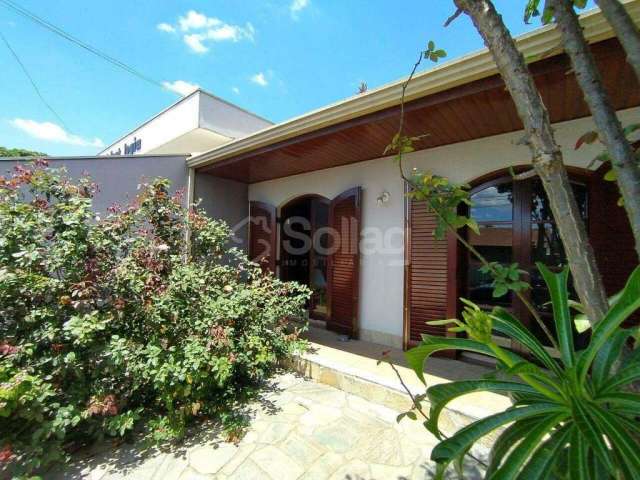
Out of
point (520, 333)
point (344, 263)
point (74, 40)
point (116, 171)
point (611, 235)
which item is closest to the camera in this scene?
point (520, 333)

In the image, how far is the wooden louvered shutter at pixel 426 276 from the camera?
4.07 metres

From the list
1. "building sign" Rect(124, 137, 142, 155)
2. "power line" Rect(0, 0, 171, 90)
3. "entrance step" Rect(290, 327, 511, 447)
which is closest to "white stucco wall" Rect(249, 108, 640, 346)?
"entrance step" Rect(290, 327, 511, 447)

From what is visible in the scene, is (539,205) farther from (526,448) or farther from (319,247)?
(319,247)

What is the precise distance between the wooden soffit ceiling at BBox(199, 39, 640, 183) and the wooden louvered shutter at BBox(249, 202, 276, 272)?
1.30 meters

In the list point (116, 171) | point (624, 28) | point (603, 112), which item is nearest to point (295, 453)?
point (603, 112)

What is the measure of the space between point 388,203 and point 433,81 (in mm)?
2198

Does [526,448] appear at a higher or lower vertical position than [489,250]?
lower

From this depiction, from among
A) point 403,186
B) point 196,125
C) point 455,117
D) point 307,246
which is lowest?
point 307,246

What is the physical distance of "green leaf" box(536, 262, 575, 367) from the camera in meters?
1.18

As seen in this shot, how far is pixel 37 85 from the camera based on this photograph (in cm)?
794

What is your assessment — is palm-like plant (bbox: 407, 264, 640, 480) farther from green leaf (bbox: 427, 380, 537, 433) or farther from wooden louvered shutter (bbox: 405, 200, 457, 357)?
wooden louvered shutter (bbox: 405, 200, 457, 357)

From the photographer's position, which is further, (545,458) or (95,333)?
(95,333)

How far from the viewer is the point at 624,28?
3.76 ft

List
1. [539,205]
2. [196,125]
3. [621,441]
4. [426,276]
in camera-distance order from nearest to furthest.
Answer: [621,441], [539,205], [426,276], [196,125]
